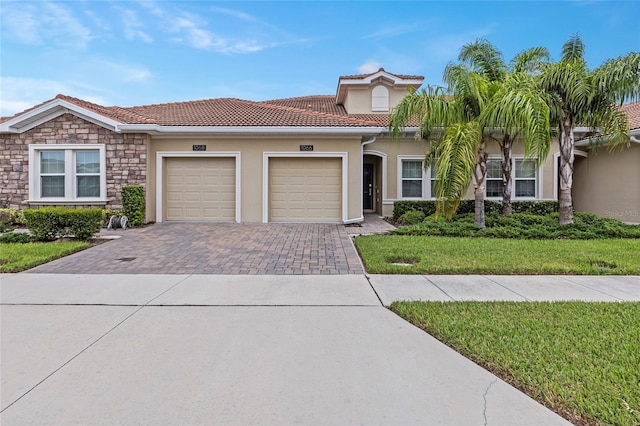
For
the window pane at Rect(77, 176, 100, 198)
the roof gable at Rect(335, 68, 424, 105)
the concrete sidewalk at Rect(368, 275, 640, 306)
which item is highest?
the roof gable at Rect(335, 68, 424, 105)

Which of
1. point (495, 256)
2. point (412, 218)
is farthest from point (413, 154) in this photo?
point (495, 256)

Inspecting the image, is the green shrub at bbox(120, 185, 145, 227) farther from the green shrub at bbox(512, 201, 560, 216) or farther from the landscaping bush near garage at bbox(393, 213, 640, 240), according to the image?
the green shrub at bbox(512, 201, 560, 216)

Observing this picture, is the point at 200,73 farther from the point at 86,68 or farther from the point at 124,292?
the point at 124,292

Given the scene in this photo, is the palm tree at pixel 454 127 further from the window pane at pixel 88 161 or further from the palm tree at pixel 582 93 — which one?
the window pane at pixel 88 161

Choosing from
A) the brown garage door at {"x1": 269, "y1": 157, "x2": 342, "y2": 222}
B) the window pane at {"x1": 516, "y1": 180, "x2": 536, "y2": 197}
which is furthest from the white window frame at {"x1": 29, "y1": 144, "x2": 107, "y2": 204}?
the window pane at {"x1": 516, "y1": 180, "x2": 536, "y2": 197}

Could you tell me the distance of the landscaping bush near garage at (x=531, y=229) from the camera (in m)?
9.15

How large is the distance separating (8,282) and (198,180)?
7.70 metres

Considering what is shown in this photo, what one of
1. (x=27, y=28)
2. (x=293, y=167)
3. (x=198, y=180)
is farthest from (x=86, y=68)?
(x=293, y=167)

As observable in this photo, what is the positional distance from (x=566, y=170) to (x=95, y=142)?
15.6 m

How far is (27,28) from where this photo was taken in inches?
376

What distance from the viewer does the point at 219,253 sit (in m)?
7.34

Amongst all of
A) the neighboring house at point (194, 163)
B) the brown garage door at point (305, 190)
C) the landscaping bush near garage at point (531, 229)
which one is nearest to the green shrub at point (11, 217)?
the neighboring house at point (194, 163)

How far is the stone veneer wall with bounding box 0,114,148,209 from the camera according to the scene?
1184 cm

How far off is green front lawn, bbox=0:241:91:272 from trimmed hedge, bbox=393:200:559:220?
33.8ft
